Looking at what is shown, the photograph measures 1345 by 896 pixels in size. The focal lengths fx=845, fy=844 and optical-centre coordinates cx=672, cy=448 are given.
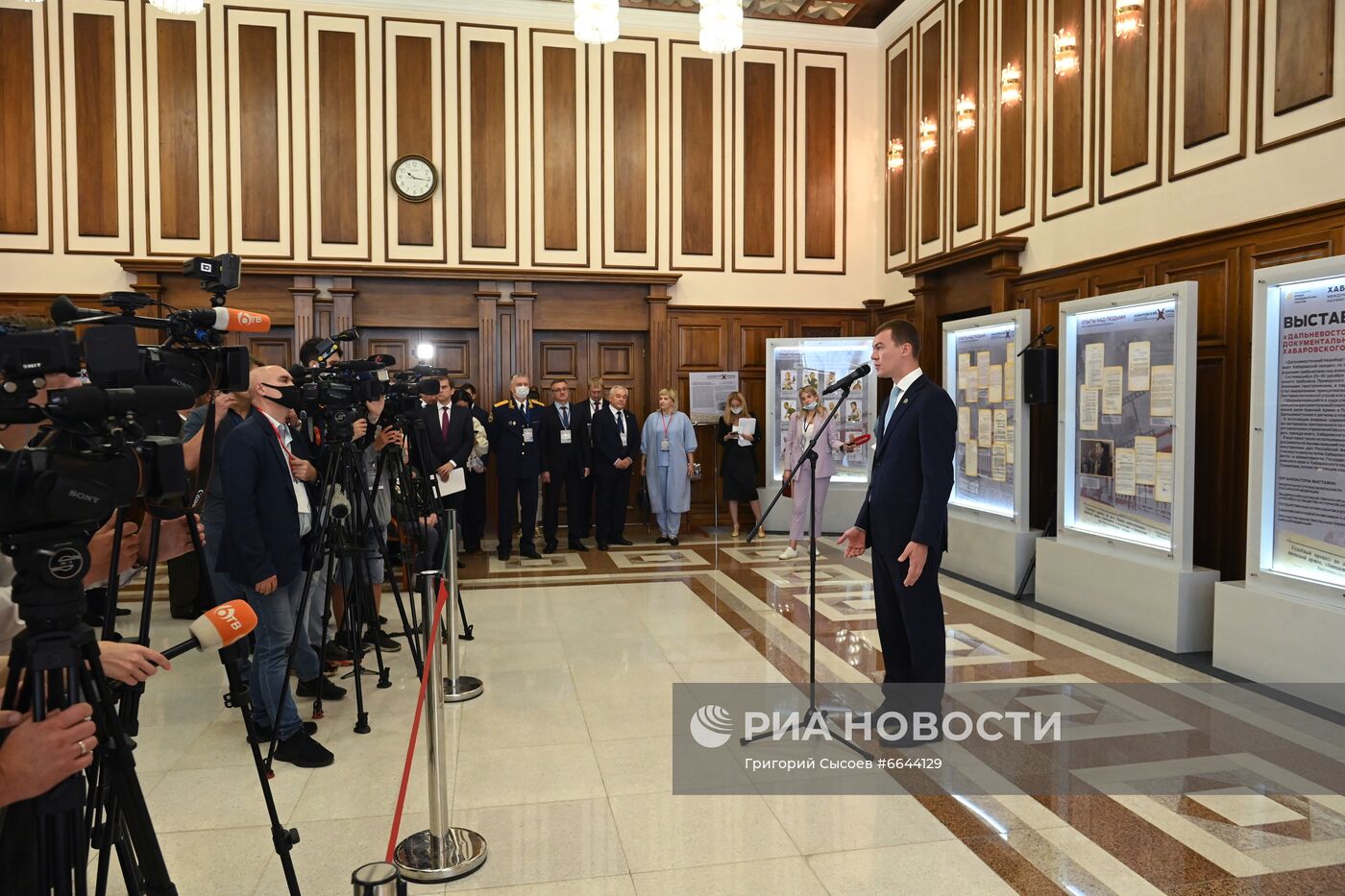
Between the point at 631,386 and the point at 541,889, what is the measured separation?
280 inches

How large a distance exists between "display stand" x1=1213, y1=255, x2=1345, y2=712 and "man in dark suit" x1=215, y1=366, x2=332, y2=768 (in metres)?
4.13

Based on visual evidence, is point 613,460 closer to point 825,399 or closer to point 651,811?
point 825,399

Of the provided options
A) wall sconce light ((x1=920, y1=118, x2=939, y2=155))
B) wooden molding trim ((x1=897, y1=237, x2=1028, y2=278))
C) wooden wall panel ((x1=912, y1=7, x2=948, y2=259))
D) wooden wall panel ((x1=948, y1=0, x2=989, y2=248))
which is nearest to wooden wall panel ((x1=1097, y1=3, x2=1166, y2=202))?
wooden molding trim ((x1=897, y1=237, x2=1028, y2=278))

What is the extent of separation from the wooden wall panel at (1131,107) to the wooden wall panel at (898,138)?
2935 millimetres

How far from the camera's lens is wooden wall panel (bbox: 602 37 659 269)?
8.93 metres

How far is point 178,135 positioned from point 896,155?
23.6ft

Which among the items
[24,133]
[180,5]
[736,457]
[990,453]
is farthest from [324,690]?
[24,133]

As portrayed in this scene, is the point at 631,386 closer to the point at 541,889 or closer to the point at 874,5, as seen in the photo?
the point at 874,5

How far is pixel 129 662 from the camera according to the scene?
1479 mm

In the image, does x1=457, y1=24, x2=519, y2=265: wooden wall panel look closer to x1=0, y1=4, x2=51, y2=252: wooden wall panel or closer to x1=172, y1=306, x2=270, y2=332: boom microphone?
x1=0, y1=4, x2=51, y2=252: wooden wall panel

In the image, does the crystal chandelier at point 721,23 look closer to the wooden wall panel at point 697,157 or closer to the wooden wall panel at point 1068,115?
the wooden wall panel at point 1068,115

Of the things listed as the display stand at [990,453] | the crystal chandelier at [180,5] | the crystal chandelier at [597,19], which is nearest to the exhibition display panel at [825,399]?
the display stand at [990,453]

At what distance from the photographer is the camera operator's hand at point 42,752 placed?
122 cm

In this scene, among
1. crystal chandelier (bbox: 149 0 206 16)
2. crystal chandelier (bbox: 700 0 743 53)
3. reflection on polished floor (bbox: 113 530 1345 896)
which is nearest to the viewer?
reflection on polished floor (bbox: 113 530 1345 896)
